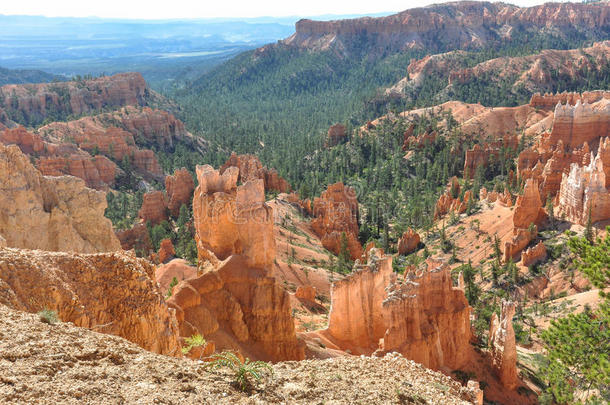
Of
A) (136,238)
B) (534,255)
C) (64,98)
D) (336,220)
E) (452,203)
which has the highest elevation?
(64,98)

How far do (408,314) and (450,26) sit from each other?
18766 cm

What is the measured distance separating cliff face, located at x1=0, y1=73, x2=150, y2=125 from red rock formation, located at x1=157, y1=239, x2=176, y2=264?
69.4m

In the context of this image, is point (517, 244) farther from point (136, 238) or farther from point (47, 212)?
point (47, 212)

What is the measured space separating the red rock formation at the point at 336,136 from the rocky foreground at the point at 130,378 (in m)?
85.7

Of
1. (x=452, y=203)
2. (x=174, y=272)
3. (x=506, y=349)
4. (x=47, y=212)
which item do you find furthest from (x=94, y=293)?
(x=452, y=203)

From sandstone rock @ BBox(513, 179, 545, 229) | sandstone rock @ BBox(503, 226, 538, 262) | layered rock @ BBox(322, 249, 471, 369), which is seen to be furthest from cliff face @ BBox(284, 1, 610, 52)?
layered rock @ BBox(322, 249, 471, 369)

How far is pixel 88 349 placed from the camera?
8.38 metres

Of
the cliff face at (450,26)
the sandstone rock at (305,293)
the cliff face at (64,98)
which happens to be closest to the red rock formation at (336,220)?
the sandstone rock at (305,293)

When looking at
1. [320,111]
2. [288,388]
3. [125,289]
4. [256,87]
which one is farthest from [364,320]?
[256,87]

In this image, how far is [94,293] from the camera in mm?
11555

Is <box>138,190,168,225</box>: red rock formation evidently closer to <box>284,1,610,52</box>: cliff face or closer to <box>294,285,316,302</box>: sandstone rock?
<box>294,285,316,302</box>: sandstone rock

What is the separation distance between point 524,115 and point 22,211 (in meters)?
79.0

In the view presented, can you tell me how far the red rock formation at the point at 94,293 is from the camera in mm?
10312

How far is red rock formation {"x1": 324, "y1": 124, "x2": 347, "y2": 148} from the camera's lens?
94.9m
